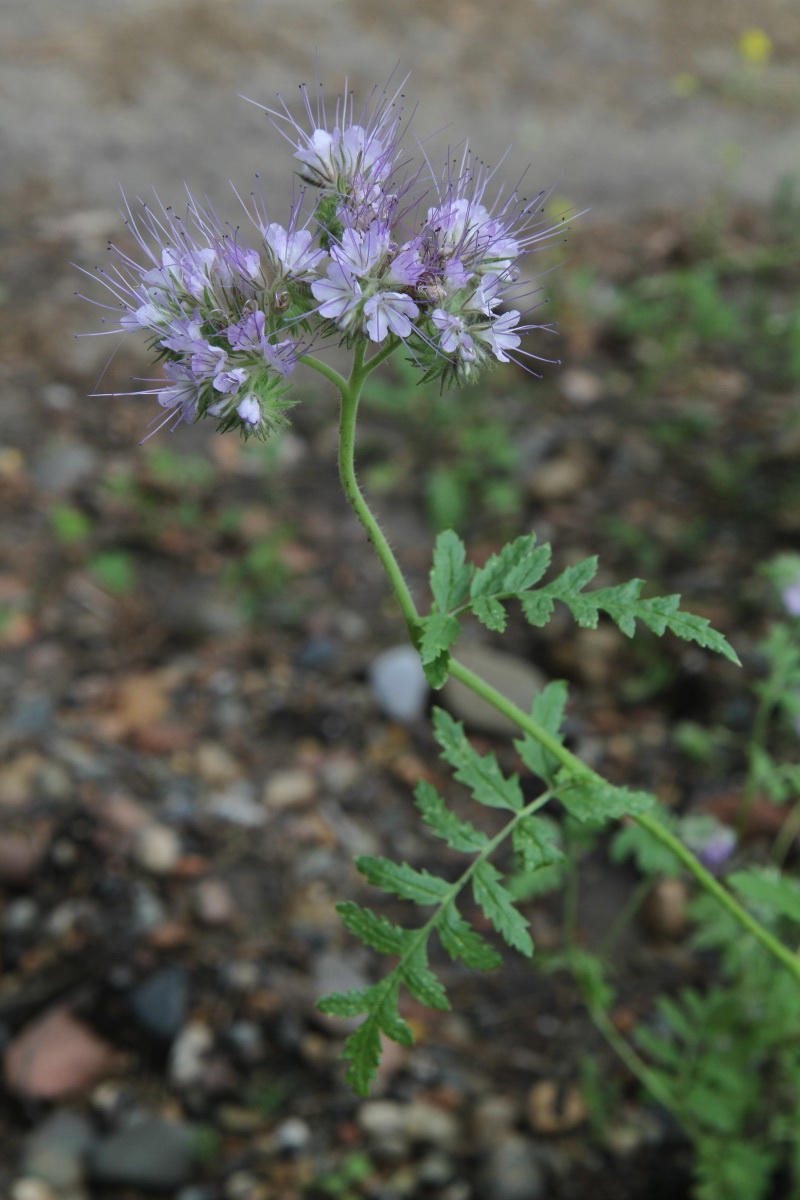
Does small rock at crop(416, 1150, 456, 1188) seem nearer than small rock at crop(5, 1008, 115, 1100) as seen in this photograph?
Yes

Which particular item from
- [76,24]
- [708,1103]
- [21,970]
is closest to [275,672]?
[21,970]

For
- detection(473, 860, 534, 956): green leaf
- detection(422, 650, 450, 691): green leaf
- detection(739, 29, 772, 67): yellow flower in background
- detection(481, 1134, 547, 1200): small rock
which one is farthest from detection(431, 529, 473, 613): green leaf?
detection(739, 29, 772, 67): yellow flower in background

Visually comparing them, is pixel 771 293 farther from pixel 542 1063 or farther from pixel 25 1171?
pixel 25 1171

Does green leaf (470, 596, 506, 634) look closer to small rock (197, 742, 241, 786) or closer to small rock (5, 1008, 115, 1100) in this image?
small rock (5, 1008, 115, 1100)

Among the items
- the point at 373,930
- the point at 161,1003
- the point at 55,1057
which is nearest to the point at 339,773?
the point at 161,1003

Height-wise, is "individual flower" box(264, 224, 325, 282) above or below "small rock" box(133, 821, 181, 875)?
above

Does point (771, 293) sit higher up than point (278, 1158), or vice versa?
point (771, 293)

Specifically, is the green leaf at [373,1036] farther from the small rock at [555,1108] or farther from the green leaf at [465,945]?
the small rock at [555,1108]
